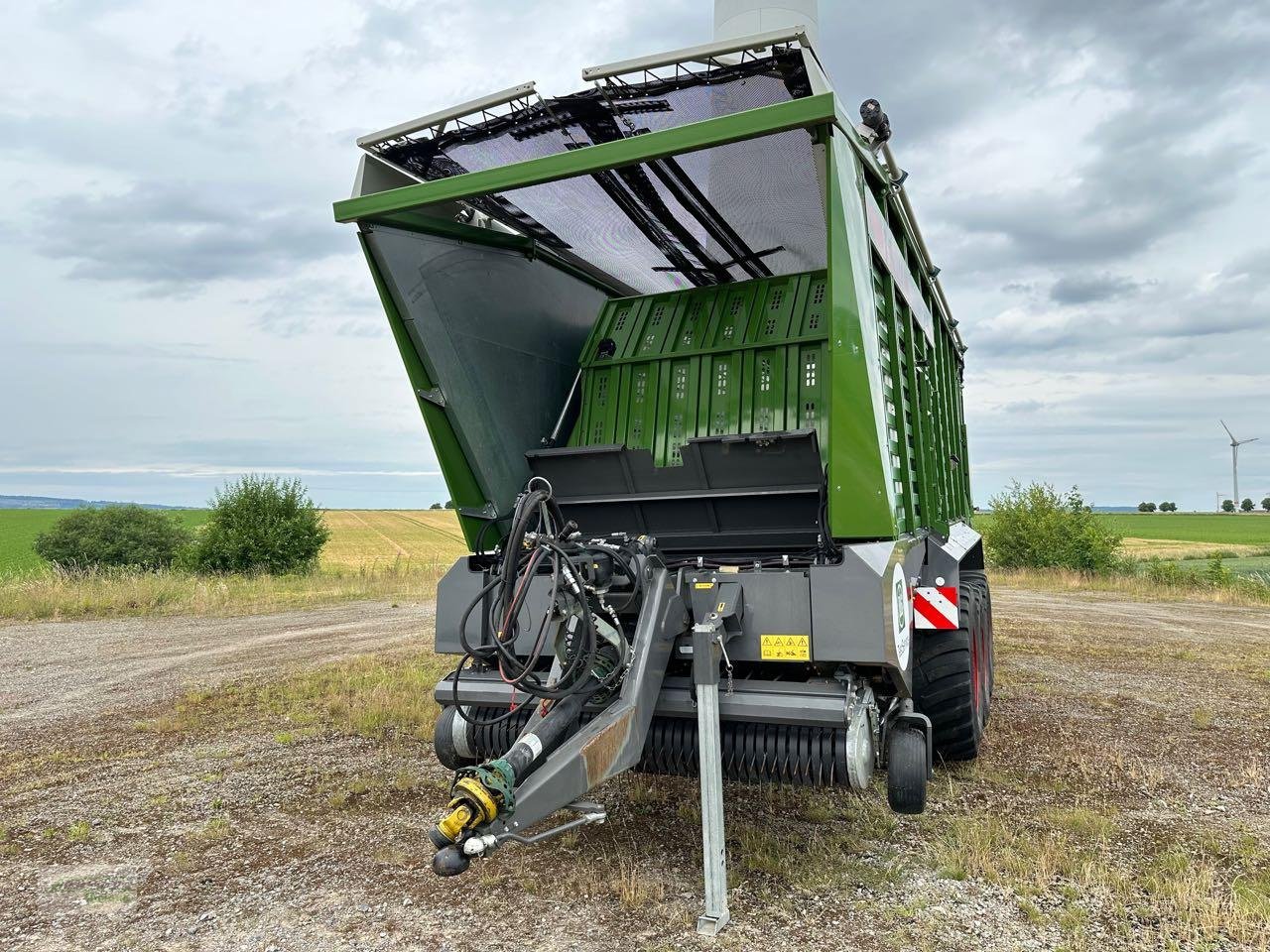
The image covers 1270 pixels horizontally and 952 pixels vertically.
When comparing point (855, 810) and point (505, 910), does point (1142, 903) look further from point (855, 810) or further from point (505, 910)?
point (505, 910)

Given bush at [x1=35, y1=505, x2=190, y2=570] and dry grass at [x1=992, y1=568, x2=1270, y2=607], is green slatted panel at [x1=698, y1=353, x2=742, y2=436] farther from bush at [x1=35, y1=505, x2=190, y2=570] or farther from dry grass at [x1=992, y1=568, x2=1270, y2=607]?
bush at [x1=35, y1=505, x2=190, y2=570]

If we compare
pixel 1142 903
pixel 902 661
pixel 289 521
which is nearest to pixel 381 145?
pixel 902 661

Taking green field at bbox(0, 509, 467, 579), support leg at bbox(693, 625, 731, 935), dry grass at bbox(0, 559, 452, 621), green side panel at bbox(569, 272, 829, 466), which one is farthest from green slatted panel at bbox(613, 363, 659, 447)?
green field at bbox(0, 509, 467, 579)

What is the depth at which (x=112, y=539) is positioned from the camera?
2188cm

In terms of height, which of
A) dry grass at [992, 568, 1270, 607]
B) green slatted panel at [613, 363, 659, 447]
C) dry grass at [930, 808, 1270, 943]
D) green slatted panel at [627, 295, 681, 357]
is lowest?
dry grass at [992, 568, 1270, 607]

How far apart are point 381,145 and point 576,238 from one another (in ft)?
3.55

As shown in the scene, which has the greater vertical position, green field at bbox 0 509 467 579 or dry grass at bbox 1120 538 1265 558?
green field at bbox 0 509 467 579

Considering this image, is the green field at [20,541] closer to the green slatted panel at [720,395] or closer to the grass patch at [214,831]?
the grass patch at [214,831]

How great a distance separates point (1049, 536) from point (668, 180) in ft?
65.1

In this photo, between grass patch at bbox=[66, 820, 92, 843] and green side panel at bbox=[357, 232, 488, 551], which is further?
green side panel at bbox=[357, 232, 488, 551]

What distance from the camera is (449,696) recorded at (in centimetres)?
379

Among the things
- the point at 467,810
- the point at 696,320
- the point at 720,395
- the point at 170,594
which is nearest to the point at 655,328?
the point at 696,320

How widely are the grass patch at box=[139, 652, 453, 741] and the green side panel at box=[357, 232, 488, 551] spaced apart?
2030 millimetres

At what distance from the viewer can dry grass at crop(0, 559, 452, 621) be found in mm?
12789
